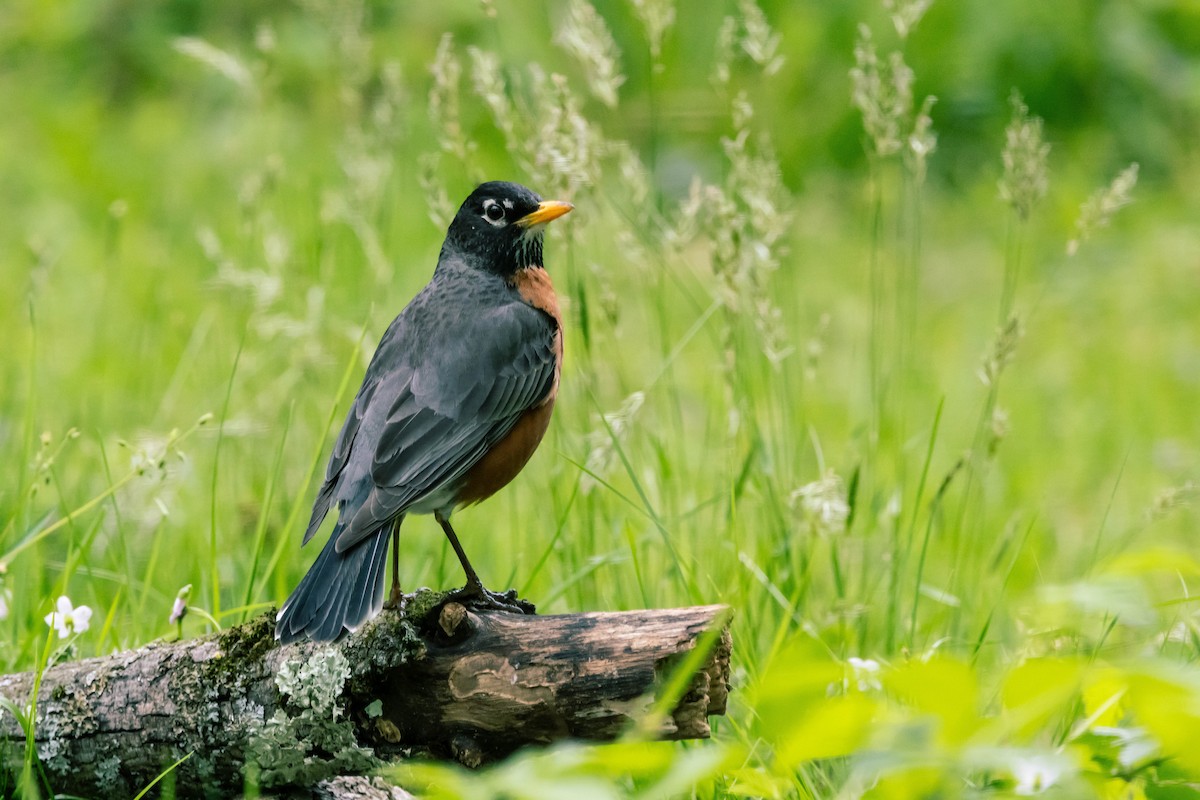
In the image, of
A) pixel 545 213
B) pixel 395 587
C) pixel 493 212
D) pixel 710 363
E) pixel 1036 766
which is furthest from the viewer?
pixel 710 363

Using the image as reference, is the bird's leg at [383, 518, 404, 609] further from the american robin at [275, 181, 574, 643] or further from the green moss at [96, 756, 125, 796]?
the green moss at [96, 756, 125, 796]

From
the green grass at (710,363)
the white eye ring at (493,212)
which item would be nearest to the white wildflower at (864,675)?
the green grass at (710,363)

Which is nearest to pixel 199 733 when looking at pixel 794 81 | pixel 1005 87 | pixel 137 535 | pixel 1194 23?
pixel 137 535

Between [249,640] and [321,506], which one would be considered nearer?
[249,640]

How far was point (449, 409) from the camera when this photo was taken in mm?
3264

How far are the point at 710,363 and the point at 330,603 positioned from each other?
3781 millimetres

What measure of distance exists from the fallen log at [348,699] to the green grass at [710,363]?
0.16 meters

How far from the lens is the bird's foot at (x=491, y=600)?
2.91 metres

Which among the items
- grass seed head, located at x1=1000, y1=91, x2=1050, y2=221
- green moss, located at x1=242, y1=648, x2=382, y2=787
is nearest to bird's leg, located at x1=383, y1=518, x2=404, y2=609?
green moss, located at x1=242, y1=648, x2=382, y2=787

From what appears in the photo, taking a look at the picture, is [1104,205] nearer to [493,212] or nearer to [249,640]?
[493,212]

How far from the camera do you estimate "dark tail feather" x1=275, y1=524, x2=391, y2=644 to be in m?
2.51

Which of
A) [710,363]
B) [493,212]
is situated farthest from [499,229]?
[710,363]

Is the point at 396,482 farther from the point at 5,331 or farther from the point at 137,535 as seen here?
the point at 5,331

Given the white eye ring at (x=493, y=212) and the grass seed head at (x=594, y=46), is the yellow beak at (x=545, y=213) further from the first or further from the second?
the grass seed head at (x=594, y=46)
